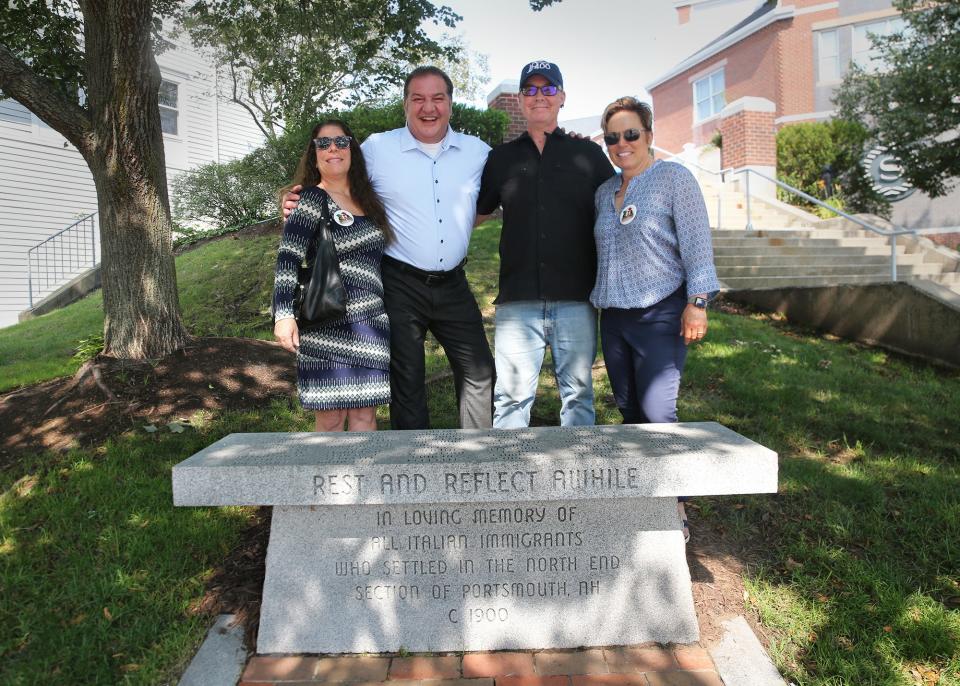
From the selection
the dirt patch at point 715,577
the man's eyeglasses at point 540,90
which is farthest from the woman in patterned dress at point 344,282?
the dirt patch at point 715,577

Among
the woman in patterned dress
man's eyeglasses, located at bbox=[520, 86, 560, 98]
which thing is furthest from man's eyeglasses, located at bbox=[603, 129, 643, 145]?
the woman in patterned dress

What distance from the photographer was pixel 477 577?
9.25 feet

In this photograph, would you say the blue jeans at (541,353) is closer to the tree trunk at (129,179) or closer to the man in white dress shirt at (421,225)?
the man in white dress shirt at (421,225)

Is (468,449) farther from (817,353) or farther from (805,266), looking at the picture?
(805,266)

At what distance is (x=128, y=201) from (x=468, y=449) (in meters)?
3.82

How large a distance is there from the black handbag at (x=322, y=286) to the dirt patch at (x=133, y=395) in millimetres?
2161

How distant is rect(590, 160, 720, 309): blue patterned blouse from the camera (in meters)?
3.03

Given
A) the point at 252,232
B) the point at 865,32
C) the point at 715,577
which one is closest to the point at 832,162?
the point at 865,32

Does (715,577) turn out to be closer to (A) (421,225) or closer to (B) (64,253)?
(A) (421,225)

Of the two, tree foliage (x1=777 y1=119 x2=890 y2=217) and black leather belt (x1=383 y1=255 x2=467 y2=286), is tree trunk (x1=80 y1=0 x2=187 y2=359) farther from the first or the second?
tree foliage (x1=777 y1=119 x2=890 y2=217)

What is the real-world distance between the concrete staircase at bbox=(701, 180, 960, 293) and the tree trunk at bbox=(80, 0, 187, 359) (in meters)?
6.89

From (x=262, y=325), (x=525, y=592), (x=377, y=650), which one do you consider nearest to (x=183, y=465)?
(x=377, y=650)

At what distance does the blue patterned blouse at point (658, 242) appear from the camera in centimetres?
303

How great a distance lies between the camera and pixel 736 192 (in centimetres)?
1342
